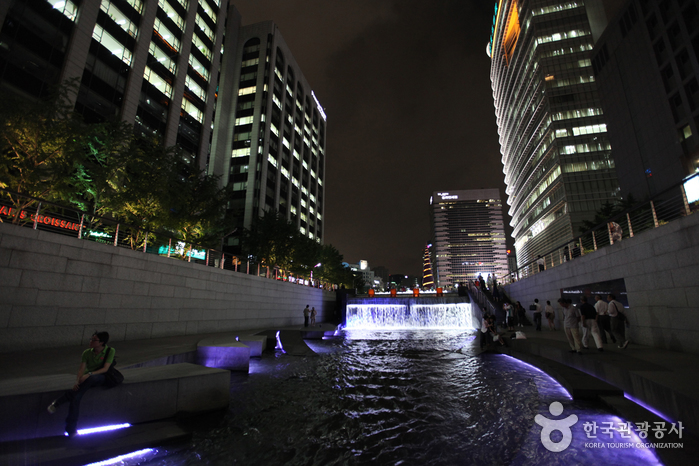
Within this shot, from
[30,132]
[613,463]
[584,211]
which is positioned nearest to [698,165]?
[584,211]

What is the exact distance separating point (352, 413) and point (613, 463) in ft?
14.4

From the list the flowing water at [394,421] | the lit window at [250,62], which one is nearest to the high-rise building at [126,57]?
the lit window at [250,62]

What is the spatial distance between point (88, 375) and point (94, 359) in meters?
0.27

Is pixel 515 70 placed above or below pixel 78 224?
above

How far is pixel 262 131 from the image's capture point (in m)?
65.2

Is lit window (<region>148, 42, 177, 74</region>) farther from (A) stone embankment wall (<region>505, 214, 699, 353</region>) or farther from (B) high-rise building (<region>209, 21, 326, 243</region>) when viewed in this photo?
(A) stone embankment wall (<region>505, 214, 699, 353</region>)

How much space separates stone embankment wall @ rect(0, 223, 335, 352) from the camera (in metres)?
9.87

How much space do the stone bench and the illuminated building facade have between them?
6931 centimetres

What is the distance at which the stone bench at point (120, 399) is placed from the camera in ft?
15.8

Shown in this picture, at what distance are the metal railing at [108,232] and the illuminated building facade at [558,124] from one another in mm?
64030

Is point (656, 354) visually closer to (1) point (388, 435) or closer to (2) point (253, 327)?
(1) point (388, 435)

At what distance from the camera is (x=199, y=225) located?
22109mm

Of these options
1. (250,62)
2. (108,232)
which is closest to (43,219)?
(108,232)

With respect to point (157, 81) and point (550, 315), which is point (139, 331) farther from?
point (157, 81)
